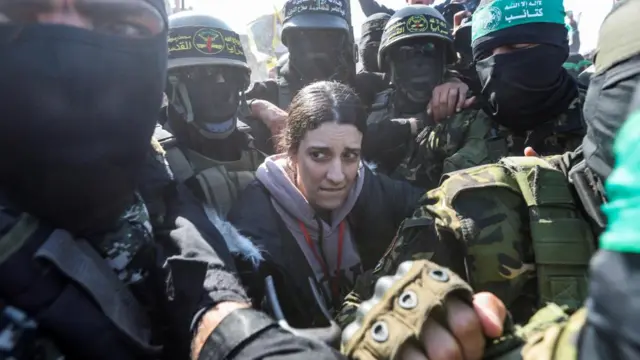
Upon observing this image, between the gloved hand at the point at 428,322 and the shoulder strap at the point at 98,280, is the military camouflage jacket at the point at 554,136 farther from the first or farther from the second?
the shoulder strap at the point at 98,280

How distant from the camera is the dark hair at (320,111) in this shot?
262 centimetres

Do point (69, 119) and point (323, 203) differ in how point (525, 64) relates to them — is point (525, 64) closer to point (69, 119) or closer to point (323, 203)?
point (323, 203)

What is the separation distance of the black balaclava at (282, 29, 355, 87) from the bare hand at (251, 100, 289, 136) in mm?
603

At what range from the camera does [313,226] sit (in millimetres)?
2514

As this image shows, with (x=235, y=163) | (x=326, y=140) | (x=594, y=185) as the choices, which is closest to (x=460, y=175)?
(x=594, y=185)

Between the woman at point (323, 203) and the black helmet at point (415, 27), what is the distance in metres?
1.49

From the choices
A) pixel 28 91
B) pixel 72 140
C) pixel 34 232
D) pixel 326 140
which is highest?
pixel 28 91

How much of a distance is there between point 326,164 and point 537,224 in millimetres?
1128

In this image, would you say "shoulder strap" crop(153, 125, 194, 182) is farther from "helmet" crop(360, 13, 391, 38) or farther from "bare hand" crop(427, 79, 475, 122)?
"helmet" crop(360, 13, 391, 38)

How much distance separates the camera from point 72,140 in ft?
4.04

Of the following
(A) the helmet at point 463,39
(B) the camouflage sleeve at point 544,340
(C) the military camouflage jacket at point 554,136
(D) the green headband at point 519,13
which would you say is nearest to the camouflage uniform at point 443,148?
(C) the military camouflage jacket at point 554,136

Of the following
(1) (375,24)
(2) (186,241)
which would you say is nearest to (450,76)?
(1) (375,24)

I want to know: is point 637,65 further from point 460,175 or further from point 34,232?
point 34,232

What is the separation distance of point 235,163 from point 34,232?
6.50ft
